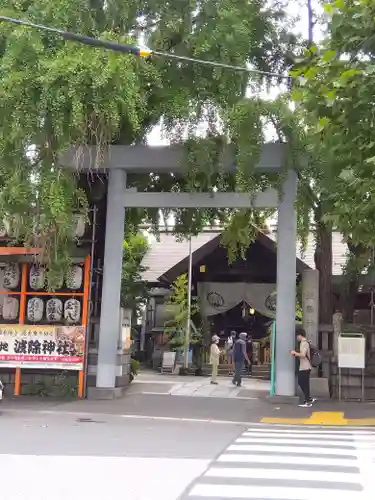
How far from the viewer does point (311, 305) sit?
1595cm

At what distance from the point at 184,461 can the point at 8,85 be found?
8411 millimetres

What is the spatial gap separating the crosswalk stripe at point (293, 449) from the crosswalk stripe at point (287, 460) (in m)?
0.39

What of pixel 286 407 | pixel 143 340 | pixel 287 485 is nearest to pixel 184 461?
pixel 287 485

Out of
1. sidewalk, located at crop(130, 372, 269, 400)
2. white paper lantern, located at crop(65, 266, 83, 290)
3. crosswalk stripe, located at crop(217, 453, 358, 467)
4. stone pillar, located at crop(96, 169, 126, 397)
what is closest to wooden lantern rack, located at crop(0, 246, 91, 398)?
white paper lantern, located at crop(65, 266, 83, 290)

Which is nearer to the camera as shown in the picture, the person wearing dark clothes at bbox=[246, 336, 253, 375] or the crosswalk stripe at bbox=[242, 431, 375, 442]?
the crosswalk stripe at bbox=[242, 431, 375, 442]

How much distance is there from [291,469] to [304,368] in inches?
271

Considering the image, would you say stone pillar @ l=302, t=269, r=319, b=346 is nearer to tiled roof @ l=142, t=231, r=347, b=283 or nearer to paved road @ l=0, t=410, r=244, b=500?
paved road @ l=0, t=410, r=244, b=500

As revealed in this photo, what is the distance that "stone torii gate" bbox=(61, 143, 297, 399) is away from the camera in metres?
14.6

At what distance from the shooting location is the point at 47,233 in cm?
1395

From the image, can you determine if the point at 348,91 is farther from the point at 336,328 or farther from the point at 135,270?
the point at 135,270

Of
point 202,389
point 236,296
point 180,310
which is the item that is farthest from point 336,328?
point 236,296

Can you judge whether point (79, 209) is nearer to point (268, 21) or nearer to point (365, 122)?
point (268, 21)

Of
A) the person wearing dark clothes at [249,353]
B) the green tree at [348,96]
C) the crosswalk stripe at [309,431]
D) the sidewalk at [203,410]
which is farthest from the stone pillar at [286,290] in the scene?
the person wearing dark clothes at [249,353]

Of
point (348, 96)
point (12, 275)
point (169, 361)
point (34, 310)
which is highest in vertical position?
point (348, 96)
